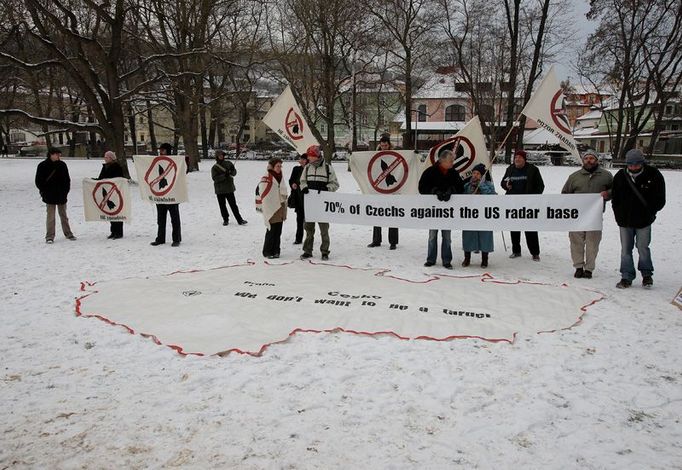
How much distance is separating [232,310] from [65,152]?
53.0m

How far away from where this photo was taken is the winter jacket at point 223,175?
11.9 m

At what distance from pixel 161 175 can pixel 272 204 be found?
104 inches

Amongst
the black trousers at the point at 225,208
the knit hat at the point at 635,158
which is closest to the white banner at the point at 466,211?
the knit hat at the point at 635,158

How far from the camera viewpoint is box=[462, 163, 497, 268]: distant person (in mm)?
7777

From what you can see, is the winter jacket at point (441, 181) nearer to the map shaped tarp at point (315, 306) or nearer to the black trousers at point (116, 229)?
the map shaped tarp at point (315, 306)

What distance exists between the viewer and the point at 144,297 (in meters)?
6.26

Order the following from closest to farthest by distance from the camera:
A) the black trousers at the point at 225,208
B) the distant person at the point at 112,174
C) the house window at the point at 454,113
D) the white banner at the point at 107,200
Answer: the white banner at the point at 107,200 < the distant person at the point at 112,174 < the black trousers at the point at 225,208 < the house window at the point at 454,113

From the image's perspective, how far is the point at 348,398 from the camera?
3828 mm

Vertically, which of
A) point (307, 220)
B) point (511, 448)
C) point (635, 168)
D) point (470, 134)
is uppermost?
point (470, 134)

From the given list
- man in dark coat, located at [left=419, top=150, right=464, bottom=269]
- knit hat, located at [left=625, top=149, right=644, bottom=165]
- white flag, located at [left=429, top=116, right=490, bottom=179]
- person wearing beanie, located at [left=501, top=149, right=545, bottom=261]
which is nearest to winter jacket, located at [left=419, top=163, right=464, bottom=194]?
man in dark coat, located at [left=419, top=150, right=464, bottom=269]

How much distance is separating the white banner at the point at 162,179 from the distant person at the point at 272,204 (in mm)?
1902

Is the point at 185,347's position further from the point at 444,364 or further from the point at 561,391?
the point at 561,391

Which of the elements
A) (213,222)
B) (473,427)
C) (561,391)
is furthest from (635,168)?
(213,222)

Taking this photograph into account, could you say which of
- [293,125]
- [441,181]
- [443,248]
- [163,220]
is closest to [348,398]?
[443,248]
